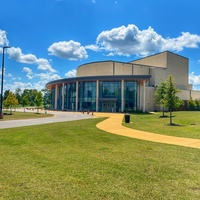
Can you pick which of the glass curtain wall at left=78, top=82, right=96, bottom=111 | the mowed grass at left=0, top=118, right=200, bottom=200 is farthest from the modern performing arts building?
the mowed grass at left=0, top=118, right=200, bottom=200

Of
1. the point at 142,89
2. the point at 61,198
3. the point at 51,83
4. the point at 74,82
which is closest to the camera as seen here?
the point at 61,198

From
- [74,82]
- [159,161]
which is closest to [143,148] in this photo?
[159,161]

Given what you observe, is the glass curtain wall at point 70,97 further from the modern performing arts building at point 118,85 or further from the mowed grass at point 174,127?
the mowed grass at point 174,127

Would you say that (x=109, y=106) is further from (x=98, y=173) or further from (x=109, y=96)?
(x=98, y=173)

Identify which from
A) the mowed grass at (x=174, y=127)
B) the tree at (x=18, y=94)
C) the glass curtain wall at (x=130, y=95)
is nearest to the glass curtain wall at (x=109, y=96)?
the glass curtain wall at (x=130, y=95)

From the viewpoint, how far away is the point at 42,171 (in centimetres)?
580

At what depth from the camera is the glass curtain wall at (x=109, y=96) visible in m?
54.9

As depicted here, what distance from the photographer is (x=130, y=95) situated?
2163 inches

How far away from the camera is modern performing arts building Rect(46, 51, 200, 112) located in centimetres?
5475

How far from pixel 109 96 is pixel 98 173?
50.3 metres

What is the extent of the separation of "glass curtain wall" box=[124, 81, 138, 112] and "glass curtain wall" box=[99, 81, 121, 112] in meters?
1.85

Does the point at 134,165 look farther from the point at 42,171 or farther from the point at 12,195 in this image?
the point at 12,195

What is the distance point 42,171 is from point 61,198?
1773 mm

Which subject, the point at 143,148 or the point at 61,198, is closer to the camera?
the point at 61,198
